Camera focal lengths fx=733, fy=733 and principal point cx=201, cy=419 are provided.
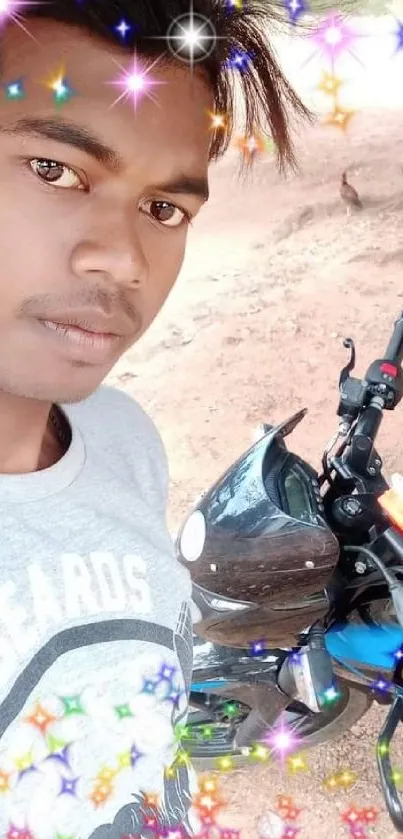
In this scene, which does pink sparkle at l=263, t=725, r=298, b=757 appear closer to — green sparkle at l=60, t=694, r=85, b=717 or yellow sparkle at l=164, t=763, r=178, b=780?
yellow sparkle at l=164, t=763, r=178, b=780

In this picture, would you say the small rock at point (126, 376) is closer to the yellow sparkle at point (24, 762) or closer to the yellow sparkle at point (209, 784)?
the yellow sparkle at point (209, 784)

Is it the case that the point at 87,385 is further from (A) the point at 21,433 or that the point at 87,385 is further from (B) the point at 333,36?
(B) the point at 333,36

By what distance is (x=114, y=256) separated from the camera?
702 millimetres

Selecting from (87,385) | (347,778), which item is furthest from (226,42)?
(347,778)

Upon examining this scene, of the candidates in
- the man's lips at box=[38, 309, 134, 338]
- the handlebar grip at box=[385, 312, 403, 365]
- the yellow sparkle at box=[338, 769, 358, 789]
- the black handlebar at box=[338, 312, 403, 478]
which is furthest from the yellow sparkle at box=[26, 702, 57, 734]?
the yellow sparkle at box=[338, 769, 358, 789]

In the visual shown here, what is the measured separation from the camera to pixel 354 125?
583 centimetres

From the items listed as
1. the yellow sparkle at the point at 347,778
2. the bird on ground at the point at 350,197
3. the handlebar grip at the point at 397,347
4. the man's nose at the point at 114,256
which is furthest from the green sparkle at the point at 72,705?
the bird on ground at the point at 350,197

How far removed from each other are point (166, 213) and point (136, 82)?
5.3 inches

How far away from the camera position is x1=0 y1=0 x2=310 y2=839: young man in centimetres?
68

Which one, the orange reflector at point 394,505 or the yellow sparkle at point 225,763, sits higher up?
the orange reflector at point 394,505

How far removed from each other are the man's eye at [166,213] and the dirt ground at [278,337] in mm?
1216

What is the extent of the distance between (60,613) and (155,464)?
315 millimetres

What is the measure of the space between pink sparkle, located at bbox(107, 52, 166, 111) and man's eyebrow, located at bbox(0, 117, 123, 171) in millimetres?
43

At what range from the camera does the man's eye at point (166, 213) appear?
77 cm
